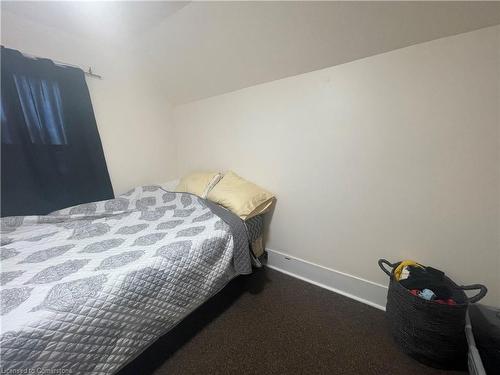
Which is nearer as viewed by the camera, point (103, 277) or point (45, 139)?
point (103, 277)

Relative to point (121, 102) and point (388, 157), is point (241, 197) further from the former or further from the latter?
point (121, 102)

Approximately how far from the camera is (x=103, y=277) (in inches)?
39.0

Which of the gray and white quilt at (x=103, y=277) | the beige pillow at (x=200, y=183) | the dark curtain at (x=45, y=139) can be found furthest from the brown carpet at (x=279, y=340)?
the dark curtain at (x=45, y=139)

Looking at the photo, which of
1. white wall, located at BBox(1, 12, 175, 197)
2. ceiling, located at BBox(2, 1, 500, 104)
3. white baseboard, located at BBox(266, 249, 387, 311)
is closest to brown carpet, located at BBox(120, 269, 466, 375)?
white baseboard, located at BBox(266, 249, 387, 311)

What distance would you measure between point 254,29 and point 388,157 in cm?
133

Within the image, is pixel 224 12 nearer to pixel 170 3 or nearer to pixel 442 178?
pixel 170 3

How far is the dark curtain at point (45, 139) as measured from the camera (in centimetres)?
160

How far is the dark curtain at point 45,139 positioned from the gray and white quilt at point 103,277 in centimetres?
20

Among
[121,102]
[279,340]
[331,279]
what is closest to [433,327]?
[331,279]

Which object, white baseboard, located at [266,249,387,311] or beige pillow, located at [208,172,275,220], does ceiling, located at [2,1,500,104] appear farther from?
white baseboard, located at [266,249,387,311]

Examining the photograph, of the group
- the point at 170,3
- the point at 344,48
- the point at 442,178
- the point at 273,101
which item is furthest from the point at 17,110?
the point at 442,178

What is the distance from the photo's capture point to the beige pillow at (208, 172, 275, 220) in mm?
1783

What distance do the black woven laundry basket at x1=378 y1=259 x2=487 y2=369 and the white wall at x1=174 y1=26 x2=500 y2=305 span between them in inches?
13.4

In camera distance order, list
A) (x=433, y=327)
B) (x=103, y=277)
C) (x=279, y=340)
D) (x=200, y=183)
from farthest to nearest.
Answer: (x=200, y=183) < (x=279, y=340) < (x=433, y=327) < (x=103, y=277)
